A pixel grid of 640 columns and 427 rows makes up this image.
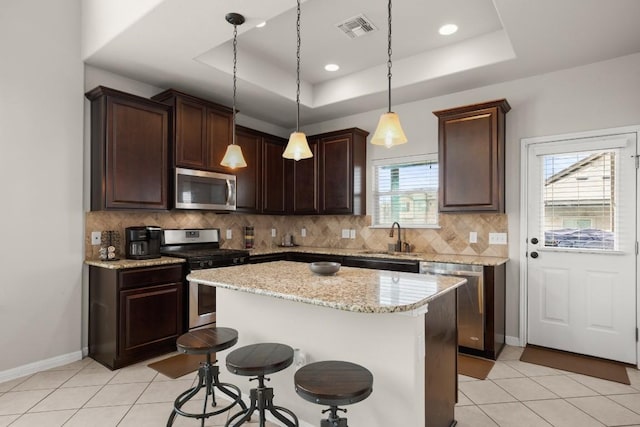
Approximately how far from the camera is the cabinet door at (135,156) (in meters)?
3.29

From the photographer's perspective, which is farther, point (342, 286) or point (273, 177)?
point (273, 177)

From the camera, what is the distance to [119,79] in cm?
364

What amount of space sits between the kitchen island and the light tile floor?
0.49 meters

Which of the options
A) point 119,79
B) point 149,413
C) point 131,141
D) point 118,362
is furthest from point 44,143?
point 149,413

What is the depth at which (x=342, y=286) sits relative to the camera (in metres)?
1.95

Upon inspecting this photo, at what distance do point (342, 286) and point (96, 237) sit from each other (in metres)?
2.73

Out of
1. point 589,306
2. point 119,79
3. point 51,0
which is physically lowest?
point 589,306

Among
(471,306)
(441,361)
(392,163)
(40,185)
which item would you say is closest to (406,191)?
(392,163)

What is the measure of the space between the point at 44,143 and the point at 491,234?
432 centimetres

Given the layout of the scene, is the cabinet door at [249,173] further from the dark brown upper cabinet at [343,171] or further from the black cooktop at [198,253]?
the dark brown upper cabinet at [343,171]

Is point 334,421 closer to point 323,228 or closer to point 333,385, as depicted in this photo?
point 333,385

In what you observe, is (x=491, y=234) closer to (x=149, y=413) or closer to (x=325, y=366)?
(x=325, y=366)

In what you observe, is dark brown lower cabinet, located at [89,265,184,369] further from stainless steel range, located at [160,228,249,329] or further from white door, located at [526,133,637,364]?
white door, located at [526,133,637,364]

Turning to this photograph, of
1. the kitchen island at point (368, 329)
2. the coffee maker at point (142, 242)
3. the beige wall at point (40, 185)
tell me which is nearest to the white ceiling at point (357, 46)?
the beige wall at point (40, 185)
